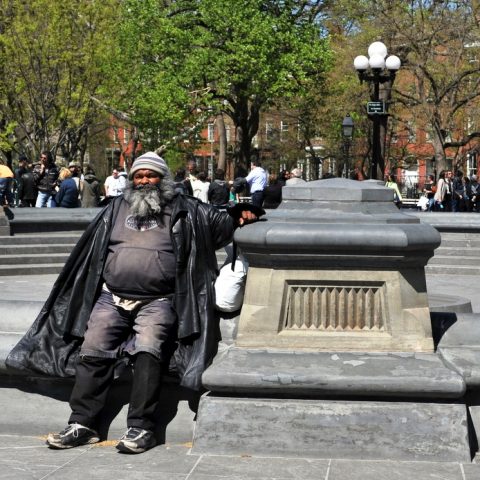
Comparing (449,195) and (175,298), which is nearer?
(175,298)

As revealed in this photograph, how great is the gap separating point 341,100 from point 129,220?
37.1 m

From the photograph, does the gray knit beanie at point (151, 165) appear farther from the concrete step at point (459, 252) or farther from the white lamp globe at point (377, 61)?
the white lamp globe at point (377, 61)

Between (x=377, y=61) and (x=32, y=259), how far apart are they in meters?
10.1

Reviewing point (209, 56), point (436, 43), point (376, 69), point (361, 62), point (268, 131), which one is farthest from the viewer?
point (268, 131)

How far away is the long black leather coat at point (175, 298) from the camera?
562cm

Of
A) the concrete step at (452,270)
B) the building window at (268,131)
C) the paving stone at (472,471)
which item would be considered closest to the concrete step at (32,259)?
the concrete step at (452,270)

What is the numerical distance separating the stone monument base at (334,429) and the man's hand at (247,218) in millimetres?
995

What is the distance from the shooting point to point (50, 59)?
39531mm

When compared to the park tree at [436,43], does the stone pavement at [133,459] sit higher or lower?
lower

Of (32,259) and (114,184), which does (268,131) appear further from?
(32,259)

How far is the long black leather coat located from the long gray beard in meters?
0.06

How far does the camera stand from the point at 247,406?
531 cm

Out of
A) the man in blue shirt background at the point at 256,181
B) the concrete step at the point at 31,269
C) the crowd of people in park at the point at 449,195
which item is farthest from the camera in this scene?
the crowd of people in park at the point at 449,195

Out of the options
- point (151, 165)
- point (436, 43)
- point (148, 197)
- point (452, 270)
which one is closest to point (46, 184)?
point (452, 270)
